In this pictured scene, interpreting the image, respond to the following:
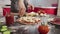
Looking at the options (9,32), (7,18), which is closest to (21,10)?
(7,18)

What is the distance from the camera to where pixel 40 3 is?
3.57 m

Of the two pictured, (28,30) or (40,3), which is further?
(40,3)

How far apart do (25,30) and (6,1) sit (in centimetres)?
231

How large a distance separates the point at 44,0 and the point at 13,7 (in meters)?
1.71

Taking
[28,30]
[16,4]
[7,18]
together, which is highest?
[16,4]

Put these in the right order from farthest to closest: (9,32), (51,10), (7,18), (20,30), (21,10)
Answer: (51,10)
(21,10)
(7,18)
(20,30)
(9,32)

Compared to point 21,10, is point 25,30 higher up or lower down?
lower down

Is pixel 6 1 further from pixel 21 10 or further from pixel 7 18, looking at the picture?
pixel 7 18

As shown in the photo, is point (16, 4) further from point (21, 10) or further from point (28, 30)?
point (28, 30)

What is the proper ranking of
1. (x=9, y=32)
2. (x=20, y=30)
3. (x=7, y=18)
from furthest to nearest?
(x=7, y=18), (x=20, y=30), (x=9, y=32)

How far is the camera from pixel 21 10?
6.00 ft

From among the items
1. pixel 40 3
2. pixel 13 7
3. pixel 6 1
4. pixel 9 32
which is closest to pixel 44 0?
pixel 40 3

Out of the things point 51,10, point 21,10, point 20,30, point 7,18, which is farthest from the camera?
point 51,10

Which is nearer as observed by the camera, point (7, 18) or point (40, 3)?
point (7, 18)
